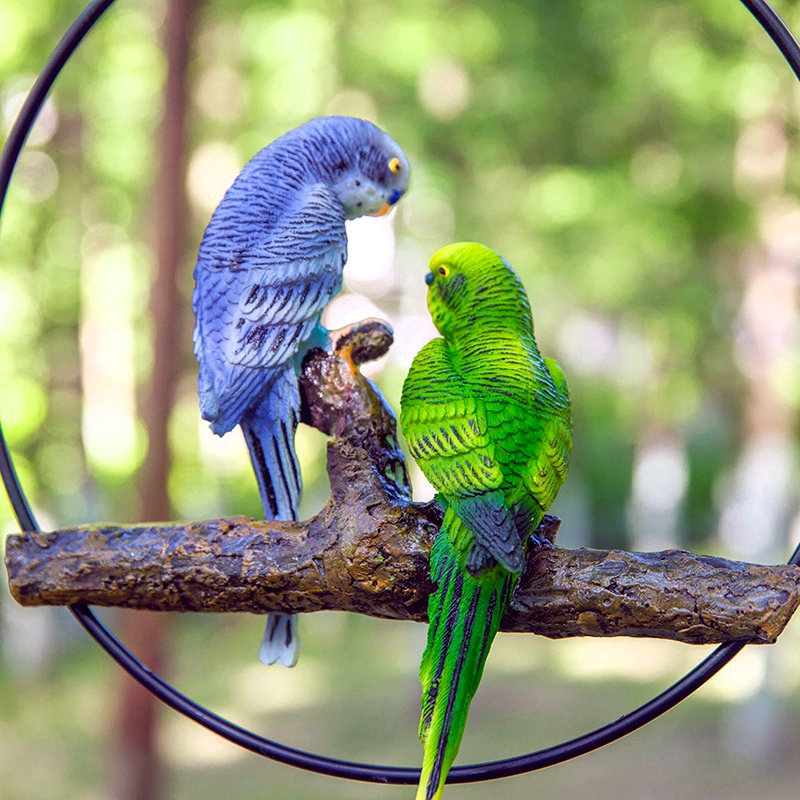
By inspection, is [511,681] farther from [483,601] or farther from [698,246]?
[483,601]

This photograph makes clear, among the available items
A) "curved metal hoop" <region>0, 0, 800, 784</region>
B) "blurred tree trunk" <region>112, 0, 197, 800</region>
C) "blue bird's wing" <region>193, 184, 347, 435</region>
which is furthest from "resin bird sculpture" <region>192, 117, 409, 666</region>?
"blurred tree trunk" <region>112, 0, 197, 800</region>

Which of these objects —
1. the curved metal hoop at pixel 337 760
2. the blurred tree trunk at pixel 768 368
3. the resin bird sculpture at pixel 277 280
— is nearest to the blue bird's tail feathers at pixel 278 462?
the resin bird sculpture at pixel 277 280

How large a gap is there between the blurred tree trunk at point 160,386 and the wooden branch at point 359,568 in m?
1.60

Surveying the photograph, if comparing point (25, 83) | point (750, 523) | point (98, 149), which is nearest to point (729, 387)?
point (750, 523)

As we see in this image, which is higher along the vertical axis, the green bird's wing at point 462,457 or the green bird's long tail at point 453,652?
the green bird's wing at point 462,457

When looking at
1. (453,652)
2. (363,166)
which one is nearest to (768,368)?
(363,166)

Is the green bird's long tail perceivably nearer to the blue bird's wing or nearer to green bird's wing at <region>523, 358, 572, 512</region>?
green bird's wing at <region>523, 358, 572, 512</region>

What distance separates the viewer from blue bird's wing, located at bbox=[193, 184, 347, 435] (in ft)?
3.83

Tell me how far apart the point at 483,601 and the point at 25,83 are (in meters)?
5.20

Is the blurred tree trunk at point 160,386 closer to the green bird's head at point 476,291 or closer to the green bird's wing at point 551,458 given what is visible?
the green bird's head at point 476,291

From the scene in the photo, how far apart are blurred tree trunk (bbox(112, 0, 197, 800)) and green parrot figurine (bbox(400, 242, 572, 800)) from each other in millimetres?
1873

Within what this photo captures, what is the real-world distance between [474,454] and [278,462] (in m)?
0.34

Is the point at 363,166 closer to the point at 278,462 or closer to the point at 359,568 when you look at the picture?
the point at 278,462

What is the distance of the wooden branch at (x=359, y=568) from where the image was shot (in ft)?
3.35
